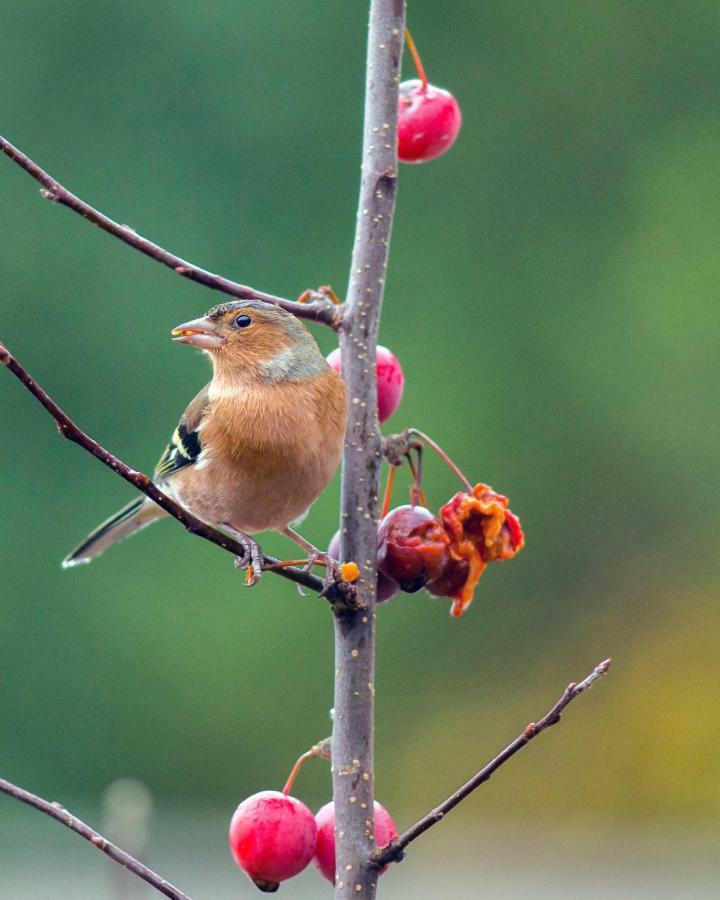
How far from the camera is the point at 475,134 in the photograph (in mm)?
15867

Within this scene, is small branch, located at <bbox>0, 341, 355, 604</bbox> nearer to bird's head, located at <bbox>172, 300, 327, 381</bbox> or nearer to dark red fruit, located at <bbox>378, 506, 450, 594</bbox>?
dark red fruit, located at <bbox>378, 506, 450, 594</bbox>

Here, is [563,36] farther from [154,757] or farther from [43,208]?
[154,757]

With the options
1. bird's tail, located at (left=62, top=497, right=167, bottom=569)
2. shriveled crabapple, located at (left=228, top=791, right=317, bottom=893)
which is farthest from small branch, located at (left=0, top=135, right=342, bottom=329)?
bird's tail, located at (left=62, top=497, right=167, bottom=569)

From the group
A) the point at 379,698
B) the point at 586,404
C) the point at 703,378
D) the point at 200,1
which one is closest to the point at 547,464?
the point at 586,404

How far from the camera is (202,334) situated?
12.9ft

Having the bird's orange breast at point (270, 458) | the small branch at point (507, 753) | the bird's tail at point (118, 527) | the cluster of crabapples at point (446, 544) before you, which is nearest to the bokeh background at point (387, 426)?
the bird's tail at point (118, 527)

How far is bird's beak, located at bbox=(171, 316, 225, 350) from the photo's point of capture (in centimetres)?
388

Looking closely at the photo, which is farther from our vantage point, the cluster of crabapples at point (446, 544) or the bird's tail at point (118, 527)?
the bird's tail at point (118, 527)

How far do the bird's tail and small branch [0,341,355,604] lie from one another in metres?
1.55

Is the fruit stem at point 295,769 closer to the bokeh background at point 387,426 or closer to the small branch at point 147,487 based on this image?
the small branch at point 147,487

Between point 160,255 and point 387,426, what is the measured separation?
10131mm

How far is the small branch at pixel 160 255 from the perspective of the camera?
8.18 ft

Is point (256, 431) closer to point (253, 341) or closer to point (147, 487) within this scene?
point (253, 341)

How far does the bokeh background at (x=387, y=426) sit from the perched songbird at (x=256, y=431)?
7.93 meters
